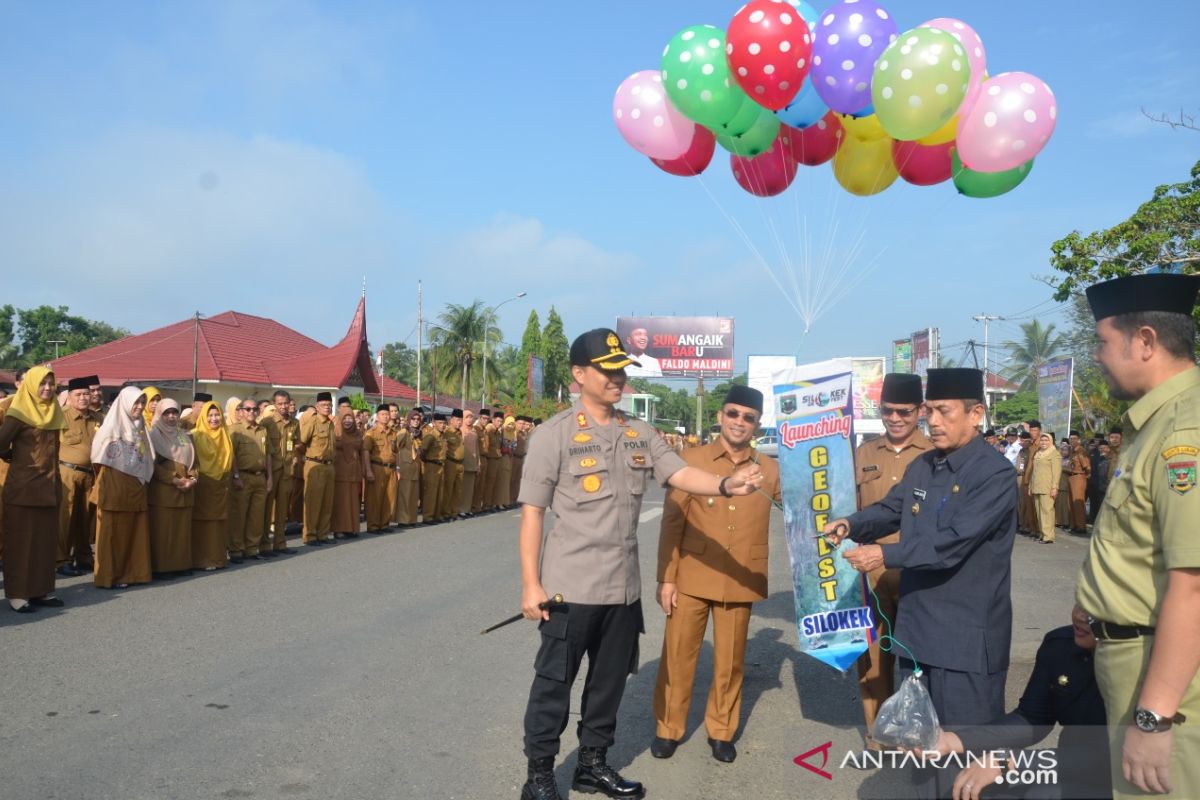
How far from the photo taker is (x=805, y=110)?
304 inches

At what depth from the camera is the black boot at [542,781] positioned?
12.8 feet

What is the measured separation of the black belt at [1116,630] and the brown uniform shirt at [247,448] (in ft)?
34.6

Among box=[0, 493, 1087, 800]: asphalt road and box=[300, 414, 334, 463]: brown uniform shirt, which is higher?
box=[300, 414, 334, 463]: brown uniform shirt

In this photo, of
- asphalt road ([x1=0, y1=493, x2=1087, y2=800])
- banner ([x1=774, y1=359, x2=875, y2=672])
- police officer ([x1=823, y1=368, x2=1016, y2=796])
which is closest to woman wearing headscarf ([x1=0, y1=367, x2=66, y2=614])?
asphalt road ([x1=0, y1=493, x2=1087, y2=800])

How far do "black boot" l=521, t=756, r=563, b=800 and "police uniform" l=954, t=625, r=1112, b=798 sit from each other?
67.0 inches

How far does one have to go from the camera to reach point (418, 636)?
7258mm

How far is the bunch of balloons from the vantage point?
681 centimetres

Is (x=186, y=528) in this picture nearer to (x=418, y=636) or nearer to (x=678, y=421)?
(x=418, y=636)

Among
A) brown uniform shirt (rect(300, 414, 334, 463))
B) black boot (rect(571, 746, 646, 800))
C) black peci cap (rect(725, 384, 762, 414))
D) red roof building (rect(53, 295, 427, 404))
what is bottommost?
black boot (rect(571, 746, 646, 800))

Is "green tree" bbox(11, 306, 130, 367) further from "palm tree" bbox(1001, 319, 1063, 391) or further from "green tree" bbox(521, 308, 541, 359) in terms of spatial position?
"palm tree" bbox(1001, 319, 1063, 391)

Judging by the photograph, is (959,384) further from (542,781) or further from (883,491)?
(542,781)

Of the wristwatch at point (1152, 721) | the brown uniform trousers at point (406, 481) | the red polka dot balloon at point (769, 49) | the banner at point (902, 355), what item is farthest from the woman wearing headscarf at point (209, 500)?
the banner at point (902, 355)

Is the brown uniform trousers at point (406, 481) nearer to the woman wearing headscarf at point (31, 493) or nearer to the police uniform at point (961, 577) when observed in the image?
the woman wearing headscarf at point (31, 493)

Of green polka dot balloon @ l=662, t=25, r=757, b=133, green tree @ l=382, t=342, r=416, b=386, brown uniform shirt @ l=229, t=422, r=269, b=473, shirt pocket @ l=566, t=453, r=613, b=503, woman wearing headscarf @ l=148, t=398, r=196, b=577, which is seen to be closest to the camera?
shirt pocket @ l=566, t=453, r=613, b=503
